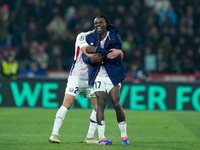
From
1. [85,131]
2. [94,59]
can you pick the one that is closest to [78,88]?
[94,59]

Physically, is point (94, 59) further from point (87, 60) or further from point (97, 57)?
point (87, 60)

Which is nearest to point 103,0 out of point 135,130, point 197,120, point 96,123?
point 197,120

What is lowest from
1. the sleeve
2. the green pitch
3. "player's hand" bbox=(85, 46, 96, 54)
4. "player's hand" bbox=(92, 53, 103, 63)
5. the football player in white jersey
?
the green pitch

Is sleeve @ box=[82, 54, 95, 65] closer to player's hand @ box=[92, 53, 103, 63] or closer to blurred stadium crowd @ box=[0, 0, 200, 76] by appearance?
player's hand @ box=[92, 53, 103, 63]

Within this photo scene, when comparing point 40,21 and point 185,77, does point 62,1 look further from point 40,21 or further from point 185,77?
point 185,77

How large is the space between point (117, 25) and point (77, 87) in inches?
488

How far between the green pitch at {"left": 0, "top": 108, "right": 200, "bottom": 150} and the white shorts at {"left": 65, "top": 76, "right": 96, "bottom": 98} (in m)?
A: 0.88

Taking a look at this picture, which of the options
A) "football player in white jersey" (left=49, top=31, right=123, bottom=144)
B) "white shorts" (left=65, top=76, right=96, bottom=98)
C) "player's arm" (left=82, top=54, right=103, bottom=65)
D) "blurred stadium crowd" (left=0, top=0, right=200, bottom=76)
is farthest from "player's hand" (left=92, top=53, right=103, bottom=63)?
"blurred stadium crowd" (left=0, top=0, right=200, bottom=76)

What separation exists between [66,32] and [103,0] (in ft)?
7.93

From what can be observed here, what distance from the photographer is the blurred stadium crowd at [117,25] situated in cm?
2058

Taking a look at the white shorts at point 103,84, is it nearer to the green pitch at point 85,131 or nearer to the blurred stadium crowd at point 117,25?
the green pitch at point 85,131

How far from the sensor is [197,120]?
13.7 metres

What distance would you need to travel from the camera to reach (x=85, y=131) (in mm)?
10664

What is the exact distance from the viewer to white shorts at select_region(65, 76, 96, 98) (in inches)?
339
